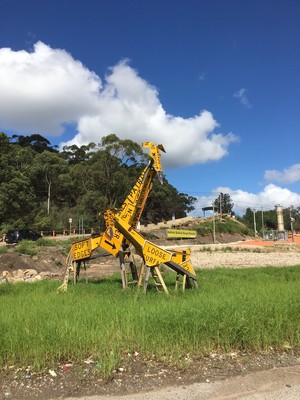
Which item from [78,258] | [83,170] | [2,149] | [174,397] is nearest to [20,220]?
[2,149]

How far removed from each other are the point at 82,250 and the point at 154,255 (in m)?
4.06

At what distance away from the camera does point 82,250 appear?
15.6 meters

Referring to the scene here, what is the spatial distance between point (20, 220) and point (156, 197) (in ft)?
120

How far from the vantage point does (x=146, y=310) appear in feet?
27.5

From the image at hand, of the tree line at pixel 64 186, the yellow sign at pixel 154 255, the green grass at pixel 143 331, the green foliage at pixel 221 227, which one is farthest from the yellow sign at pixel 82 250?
the green foliage at pixel 221 227

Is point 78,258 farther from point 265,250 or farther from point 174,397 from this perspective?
point 265,250

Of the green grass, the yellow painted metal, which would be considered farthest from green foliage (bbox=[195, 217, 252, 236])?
the green grass

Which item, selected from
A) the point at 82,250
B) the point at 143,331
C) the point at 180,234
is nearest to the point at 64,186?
the point at 180,234

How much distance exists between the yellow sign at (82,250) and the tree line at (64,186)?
37.7 m

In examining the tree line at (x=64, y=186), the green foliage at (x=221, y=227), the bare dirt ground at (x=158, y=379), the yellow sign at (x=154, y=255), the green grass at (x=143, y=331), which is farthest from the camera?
the green foliage at (x=221, y=227)

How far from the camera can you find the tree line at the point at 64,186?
53281mm

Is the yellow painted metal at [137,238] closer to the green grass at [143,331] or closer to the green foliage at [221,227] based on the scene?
the green grass at [143,331]

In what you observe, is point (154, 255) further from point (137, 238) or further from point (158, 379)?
point (158, 379)

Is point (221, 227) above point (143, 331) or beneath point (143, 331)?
above
